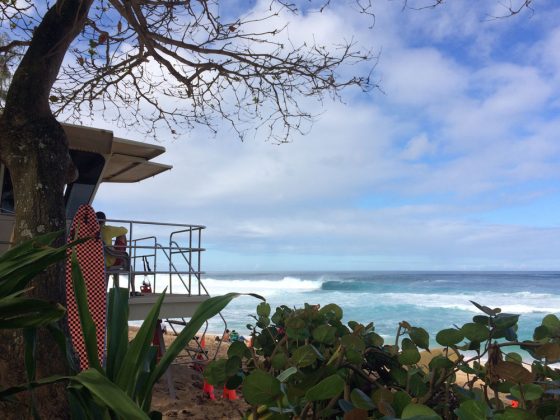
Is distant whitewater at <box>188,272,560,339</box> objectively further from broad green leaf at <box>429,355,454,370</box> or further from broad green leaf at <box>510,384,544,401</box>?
broad green leaf at <box>510,384,544,401</box>

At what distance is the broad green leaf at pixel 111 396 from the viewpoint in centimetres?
114

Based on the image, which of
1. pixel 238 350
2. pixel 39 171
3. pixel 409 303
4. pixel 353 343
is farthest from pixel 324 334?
pixel 409 303

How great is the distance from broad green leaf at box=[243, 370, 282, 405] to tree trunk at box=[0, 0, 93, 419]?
343 centimetres

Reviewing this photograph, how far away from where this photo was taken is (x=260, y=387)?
3.32 ft

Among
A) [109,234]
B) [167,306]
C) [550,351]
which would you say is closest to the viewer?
[550,351]

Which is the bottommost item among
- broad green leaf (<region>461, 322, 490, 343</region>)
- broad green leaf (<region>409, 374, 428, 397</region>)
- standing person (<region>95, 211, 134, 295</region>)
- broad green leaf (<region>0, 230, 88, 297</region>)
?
broad green leaf (<region>409, 374, 428, 397</region>)

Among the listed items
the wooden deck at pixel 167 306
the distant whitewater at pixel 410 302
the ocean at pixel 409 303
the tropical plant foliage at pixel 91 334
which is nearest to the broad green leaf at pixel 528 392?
the tropical plant foliage at pixel 91 334

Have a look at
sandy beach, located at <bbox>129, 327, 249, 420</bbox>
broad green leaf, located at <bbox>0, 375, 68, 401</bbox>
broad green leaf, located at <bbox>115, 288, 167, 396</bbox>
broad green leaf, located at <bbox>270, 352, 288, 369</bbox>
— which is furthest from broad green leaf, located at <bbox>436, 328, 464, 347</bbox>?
sandy beach, located at <bbox>129, 327, 249, 420</bbox>

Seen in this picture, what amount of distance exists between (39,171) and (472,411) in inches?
178

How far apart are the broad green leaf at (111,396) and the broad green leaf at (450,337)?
0.66m

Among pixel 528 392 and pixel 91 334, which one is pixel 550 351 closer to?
pixel 528 392

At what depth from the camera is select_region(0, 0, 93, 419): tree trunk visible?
4312mm

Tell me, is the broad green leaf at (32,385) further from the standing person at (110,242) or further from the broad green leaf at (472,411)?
the standing person at (110,242)

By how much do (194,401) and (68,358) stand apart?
→ 6.65m
